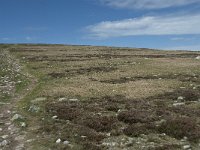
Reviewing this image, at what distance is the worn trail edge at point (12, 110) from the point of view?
1623 cm

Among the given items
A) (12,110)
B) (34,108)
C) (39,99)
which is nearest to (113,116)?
(34,108)

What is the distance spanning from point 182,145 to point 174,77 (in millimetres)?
21881

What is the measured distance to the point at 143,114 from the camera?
19.4 meters

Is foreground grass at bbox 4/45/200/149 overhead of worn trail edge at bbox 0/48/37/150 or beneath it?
overhead

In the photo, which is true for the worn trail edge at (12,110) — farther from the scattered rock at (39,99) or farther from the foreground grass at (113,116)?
the scattered rock at (39,99)

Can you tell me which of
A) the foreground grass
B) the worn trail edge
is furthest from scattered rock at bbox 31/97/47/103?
the worn trail edge

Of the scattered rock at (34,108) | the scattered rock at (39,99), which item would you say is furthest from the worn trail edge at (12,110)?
the scattered rock at (39,99)

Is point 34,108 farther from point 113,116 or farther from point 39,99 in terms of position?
point 113,116

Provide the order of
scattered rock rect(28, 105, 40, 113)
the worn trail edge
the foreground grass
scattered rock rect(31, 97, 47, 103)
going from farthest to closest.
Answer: scattered rock rect(31, 97, 47, 103), scattered rock rect(28, 105, 40, 113), the worn trail edge, the foreground grass

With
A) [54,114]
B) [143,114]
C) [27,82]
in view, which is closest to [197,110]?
[143,114]

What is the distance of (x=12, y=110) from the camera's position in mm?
22484

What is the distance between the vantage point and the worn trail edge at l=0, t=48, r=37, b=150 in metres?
16.2

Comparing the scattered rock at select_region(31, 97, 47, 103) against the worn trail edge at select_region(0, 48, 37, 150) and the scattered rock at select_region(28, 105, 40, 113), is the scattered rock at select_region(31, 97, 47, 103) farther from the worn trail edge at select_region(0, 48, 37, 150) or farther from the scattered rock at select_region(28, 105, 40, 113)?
the scattered rock at select_region(28, 105, 40, 113)

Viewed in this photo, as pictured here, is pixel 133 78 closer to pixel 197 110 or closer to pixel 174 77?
pixel 174 77
